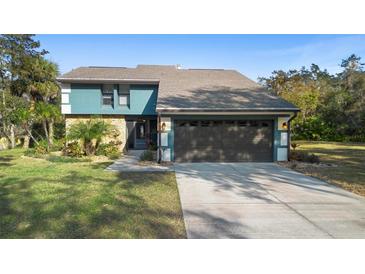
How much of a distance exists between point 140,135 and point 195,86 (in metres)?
4.96

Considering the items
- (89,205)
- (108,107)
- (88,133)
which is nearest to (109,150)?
(88,133)

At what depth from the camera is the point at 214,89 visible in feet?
47.0

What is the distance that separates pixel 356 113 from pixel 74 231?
1076 inches

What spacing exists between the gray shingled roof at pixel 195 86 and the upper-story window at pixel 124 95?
71 cm

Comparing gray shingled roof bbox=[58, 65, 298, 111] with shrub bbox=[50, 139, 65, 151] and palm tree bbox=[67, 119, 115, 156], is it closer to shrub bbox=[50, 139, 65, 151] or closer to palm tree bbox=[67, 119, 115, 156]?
palm tree bbox=[67, 119, 115, 156]

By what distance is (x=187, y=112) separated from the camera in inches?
455

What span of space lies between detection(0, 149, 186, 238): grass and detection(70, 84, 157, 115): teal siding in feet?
24.7

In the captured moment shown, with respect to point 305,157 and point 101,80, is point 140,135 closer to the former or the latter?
point 101,80

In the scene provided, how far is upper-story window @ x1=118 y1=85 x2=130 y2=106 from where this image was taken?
15984 mm

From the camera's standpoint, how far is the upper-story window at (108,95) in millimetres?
15992

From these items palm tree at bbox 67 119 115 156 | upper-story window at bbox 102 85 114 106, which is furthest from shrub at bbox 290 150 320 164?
upper-story window at bbox 102 85 114 106

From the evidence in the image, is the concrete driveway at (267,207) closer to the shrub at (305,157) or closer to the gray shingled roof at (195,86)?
the shrub at (305,157)
